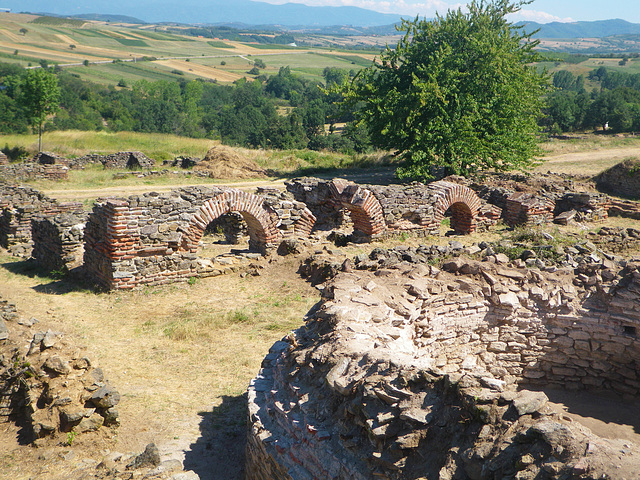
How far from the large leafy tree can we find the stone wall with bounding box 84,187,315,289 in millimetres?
10594

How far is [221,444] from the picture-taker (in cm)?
611

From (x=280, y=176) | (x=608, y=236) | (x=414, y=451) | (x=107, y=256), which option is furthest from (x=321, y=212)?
(x=280, y=176)

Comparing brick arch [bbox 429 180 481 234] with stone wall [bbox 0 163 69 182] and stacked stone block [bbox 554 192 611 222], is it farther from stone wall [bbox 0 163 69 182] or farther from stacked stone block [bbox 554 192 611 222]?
stone wall [bbox 0 163 69 182]

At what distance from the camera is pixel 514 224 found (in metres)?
15.5

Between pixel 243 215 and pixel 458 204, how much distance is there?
604cm

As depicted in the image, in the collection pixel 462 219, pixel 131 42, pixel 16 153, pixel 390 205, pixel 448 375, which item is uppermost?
pixel 131 42

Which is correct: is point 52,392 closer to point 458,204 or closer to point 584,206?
point 458,204

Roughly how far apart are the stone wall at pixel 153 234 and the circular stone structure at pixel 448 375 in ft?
15.7

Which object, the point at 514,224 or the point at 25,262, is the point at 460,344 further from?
the point at 25,262

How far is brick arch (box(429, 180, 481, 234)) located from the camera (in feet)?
45.5

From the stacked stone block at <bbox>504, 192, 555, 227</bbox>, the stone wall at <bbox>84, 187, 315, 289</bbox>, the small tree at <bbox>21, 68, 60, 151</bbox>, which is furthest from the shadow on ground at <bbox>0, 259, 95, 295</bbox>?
the small tree at <bbox>21, 68, 60, 151</bbox>

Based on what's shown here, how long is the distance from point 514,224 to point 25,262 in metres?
13.2

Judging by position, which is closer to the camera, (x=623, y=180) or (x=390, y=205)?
(x=390, y=205)

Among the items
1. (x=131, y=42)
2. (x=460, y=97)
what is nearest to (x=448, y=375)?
(x=460, y=97)
